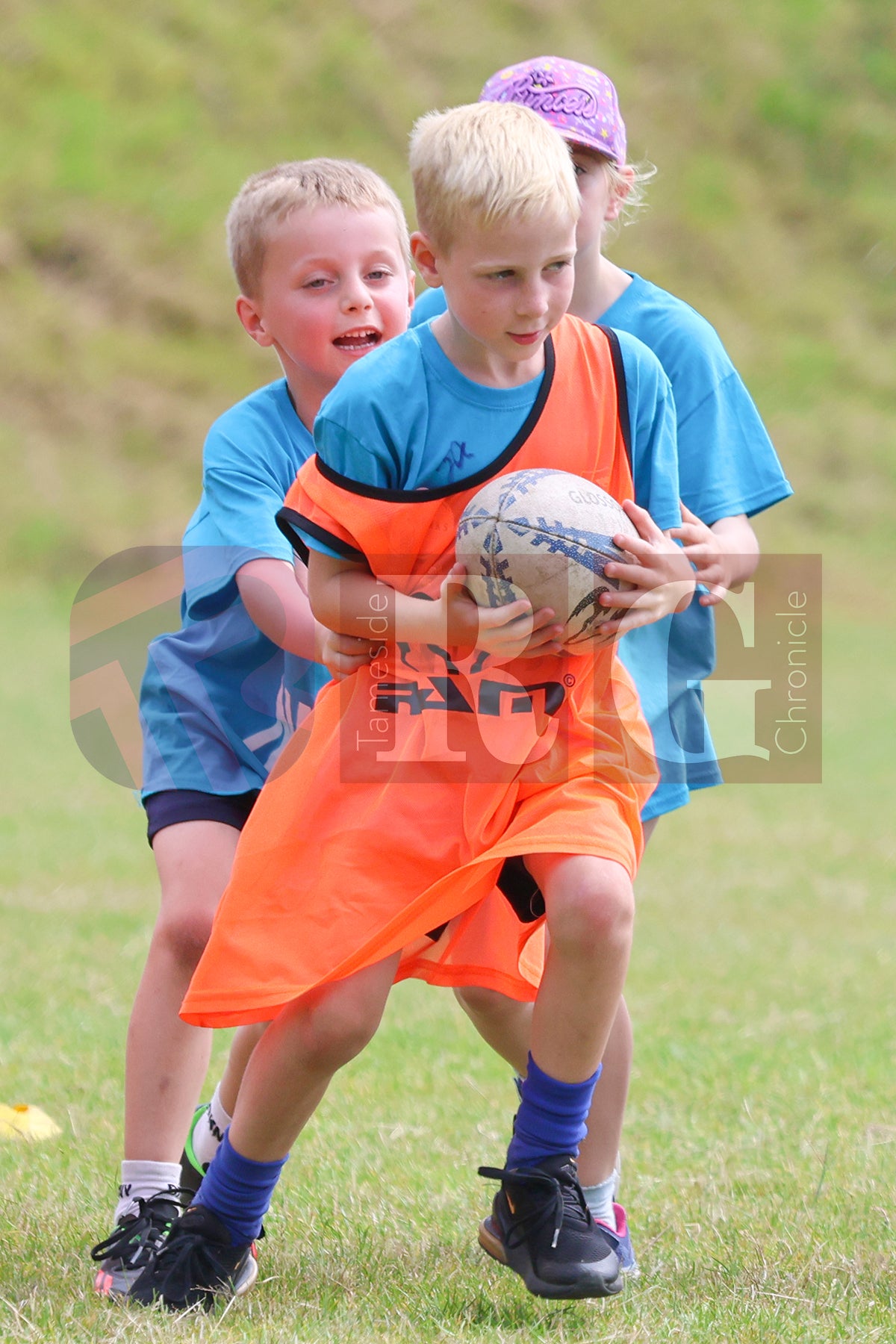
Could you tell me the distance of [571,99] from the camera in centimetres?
324

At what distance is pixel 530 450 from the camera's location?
2.76 m

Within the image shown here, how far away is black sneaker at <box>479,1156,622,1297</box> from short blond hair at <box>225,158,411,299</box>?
186cm

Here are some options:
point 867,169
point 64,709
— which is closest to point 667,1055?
point 64,709

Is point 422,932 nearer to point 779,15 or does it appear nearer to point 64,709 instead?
point 64,709

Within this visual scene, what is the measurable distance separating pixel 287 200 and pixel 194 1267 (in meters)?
2.06

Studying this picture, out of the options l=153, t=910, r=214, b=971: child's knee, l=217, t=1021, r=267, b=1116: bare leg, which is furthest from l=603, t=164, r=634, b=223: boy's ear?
l=217, t=1021, r=267, b=1116: bare leg

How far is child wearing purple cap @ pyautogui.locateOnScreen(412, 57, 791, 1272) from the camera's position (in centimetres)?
323

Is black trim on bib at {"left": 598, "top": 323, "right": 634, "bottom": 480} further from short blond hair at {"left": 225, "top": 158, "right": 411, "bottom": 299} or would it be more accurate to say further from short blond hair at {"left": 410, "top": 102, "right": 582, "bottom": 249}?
short blond hair at {"left": 225, "top": 158, "right": 411, "bottom": 299}

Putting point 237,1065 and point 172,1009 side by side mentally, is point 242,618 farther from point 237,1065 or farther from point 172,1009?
point 237,1065

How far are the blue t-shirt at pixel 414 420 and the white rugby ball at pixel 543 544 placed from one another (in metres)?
0.11

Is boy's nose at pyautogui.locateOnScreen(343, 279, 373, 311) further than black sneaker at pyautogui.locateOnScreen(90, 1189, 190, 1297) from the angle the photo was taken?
Yes

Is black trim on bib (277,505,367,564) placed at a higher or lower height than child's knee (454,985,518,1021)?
higher

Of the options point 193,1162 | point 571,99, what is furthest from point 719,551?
point 193,1162

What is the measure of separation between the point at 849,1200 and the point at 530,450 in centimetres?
190
